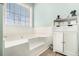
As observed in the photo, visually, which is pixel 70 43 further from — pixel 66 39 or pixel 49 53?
pixel 49 53

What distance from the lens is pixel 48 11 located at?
1.95 m

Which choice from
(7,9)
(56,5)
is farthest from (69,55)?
(7,9)

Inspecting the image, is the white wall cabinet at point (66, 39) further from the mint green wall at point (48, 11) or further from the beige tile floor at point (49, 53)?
the mint green wall at point (48, 11)

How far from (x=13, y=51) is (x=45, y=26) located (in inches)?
25.5

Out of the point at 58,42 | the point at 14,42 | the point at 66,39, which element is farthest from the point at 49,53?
the point at 14,42

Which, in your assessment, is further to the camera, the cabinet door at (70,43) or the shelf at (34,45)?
the shelf at (34,45)

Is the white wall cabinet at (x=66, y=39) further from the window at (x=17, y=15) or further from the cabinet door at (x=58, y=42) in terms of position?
the window at (x=17, y=15)

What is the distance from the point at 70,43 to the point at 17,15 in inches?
37.4

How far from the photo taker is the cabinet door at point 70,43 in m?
1.85

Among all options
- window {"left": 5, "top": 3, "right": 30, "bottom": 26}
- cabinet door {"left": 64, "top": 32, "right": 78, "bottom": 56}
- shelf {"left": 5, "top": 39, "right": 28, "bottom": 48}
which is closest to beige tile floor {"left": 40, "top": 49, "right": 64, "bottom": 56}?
cabinet door {"left": 64, "top": 32, "right": 78, "bottom": 56}

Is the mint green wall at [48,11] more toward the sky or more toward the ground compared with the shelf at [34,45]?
more toward the sky

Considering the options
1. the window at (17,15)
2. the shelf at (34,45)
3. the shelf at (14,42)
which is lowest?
the shelf at (34,45)

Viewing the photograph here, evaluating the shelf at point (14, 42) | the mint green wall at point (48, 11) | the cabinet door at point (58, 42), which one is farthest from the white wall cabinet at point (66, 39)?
the shelf at point (14, 42)

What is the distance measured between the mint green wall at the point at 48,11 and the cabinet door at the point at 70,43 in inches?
12.3
